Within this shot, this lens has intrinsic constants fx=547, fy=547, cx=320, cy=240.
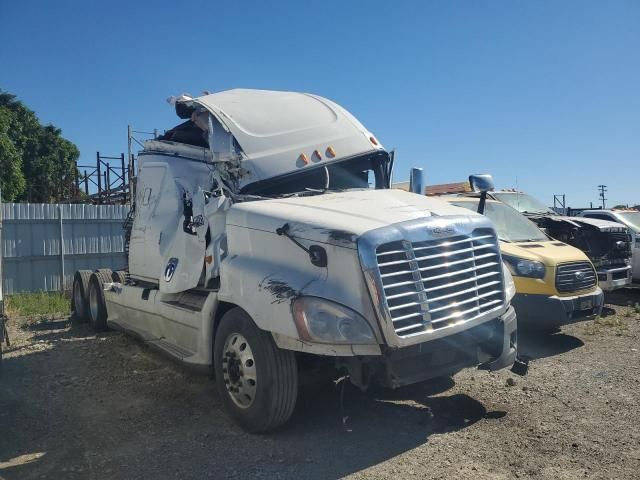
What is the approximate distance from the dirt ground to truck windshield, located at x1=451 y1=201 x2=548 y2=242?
209 cm

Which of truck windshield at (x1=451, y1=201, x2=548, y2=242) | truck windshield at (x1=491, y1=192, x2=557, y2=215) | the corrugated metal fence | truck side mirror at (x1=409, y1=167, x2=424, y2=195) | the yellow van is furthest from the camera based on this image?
the corrugated metal fence

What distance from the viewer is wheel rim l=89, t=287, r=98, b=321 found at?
898 centimetres

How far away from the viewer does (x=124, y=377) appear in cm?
631

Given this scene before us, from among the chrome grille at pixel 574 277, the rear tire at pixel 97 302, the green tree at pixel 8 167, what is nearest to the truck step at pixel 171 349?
the rear tire at pixel 97 302

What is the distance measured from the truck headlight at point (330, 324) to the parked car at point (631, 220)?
9800 millimetres

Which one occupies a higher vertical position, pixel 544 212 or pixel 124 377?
pixel 544 212

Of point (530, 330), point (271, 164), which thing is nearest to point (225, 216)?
point (271, 164)

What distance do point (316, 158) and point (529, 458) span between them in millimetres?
3257

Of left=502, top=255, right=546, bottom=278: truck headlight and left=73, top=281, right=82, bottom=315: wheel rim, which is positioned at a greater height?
left=502, top=255, right=546, bottom=278: truck headlight

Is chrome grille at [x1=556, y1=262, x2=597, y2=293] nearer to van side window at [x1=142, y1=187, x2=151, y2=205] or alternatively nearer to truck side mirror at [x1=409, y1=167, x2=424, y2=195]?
truck side mirror at [x1=409, y1=167, x2=424, y2=195]

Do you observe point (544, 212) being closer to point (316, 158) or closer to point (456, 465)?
point (316, 158)

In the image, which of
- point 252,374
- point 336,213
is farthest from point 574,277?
point 252,374

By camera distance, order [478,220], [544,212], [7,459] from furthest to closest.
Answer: [544,212] < [478,220] < [7,459]

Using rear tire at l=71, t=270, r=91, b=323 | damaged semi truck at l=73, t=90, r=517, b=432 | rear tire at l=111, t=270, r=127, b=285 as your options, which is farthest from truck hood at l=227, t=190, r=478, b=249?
rear tire at l=71, t=270, r=91, b=323
